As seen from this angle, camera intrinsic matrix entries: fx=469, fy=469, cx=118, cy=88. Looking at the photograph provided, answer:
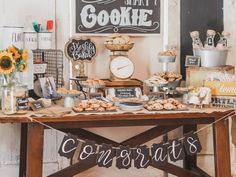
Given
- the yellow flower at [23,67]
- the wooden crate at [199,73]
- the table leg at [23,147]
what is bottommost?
the table leg at [23,147]

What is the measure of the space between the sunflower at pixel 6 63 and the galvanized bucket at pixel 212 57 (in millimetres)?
1362

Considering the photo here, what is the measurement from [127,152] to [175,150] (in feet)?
1.06

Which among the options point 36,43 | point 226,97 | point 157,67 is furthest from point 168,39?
point 36,43

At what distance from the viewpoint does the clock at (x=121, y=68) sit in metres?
3.39

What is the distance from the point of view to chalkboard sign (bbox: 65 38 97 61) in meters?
3.40

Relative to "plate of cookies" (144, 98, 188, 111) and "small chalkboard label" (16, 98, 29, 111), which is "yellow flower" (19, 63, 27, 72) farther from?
"plate of cookies" (144, 98, 188, 111)

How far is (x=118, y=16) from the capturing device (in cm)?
365

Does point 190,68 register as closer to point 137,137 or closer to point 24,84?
point 137,137

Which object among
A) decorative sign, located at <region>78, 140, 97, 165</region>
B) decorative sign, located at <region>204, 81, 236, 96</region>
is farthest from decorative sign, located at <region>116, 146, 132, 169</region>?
decorative sign, located at <region>204, 81, 236, 96</region>

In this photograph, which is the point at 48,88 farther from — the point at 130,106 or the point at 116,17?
the point at 116,17

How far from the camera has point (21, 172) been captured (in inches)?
138

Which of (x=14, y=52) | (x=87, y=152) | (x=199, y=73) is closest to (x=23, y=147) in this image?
(x=87, y=152)

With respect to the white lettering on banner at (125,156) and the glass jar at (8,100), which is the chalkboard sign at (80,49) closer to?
the glass jar at (8,100)

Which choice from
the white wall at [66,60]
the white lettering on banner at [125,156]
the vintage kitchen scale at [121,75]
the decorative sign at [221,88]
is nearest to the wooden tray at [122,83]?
the vintage kitchen scale at [121,75]
